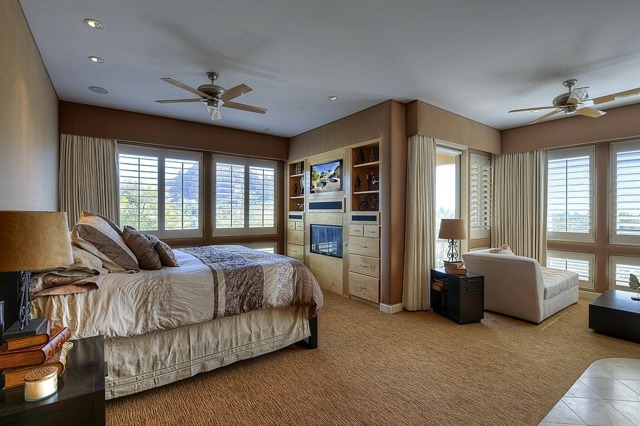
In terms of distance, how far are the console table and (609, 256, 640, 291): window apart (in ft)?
4.11

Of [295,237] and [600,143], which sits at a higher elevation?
[600,143]

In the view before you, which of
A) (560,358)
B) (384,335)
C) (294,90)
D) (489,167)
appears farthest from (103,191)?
(489,167)

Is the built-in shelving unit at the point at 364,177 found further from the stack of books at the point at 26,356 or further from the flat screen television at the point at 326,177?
the stack of books at the point at 26,356

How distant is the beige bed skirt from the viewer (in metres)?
2.11

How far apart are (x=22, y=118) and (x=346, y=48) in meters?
2.80

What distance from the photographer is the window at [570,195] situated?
473cm

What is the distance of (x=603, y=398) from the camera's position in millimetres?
2152

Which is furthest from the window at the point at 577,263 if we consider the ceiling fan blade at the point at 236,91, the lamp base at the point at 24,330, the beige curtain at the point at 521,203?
the lamp base at the point at 24,330

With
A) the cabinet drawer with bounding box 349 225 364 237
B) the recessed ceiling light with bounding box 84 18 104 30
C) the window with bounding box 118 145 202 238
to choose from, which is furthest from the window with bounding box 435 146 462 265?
the recessed ceiling light with bounding box 84 18 104 30

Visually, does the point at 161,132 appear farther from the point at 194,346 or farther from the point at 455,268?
the point at 455,268

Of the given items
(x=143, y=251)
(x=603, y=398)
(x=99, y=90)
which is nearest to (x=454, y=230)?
(x=603, y=398)

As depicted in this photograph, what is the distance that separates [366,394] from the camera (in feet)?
7.30

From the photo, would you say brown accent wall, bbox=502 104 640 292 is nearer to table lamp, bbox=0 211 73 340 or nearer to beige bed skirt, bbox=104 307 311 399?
beige bed skirt, bbox=104 307 311 399

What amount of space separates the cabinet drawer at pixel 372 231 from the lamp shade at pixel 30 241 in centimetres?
350
